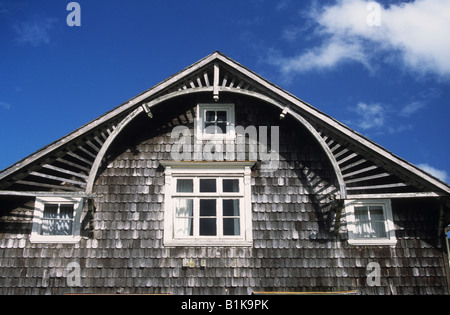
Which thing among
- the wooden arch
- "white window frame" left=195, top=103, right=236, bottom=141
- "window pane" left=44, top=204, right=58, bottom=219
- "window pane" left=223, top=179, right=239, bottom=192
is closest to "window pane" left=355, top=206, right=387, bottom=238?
the wooden arch

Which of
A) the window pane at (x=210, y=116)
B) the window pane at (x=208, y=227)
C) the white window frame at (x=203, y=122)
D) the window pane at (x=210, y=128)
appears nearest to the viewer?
the window pane at (x=208, y=227)

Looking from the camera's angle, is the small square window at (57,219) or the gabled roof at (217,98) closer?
the gabled roof at (217,98)

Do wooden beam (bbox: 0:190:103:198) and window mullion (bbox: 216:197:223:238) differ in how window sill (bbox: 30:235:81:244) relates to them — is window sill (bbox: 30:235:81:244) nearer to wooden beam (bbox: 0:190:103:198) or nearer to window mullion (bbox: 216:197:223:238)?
wooden beam (bbox: 0:190:103:198)

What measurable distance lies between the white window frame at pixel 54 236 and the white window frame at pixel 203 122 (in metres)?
3.43

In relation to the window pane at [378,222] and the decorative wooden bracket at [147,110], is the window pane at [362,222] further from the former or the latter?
the decorative wooden bracket at [147,110]

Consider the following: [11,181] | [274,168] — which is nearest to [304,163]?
[274,168]

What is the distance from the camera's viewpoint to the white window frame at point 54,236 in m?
11.9

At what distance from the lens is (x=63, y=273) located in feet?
38.0

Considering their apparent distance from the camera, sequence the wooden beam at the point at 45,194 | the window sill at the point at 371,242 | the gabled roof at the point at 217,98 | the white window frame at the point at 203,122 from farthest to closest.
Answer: the white window frame at the point at 203,122 < the window sill at the point at 371,242 < the gabled roof at the point at 217,98 < the wooden beam at the point at 45,194

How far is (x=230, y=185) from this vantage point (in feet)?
41.4

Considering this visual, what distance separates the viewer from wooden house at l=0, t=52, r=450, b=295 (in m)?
11.6

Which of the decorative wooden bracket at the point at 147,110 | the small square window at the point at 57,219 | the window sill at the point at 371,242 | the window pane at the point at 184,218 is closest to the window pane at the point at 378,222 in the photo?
the window sill at the point at 371,242

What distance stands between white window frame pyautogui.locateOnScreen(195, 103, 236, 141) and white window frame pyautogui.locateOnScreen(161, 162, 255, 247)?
83cm
